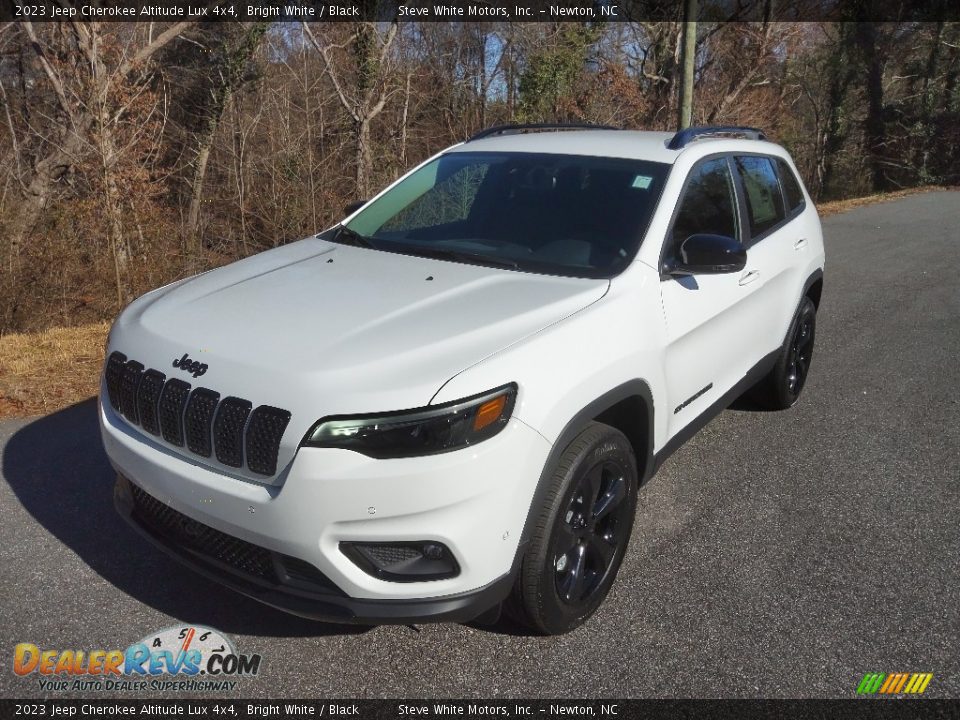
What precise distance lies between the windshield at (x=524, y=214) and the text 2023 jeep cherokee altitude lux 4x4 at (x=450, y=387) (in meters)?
0.01

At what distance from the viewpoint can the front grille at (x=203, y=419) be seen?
256cm

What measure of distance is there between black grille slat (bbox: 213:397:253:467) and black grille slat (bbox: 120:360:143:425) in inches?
19.9

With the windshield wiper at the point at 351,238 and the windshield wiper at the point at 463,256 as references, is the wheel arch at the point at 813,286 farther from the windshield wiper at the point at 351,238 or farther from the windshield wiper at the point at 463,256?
the windshield wiper at the point at 351,238

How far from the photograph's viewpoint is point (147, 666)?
9.57 feet

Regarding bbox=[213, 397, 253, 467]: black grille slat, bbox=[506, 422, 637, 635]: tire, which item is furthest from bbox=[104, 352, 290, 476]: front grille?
bbox=[506, 422, 637, 635]: tire

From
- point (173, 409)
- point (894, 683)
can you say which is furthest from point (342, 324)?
point (894, 683)

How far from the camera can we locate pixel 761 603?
3.31 m

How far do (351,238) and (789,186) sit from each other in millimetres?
2982

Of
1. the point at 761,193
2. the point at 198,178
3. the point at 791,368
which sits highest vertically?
the point at 761,193

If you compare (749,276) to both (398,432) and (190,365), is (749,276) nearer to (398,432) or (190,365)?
(398,432)

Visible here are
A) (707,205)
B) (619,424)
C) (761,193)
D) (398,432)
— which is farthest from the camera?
(761,193)

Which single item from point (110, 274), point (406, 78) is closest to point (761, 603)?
point (110, 274)

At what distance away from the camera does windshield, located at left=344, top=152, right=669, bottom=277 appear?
367 centimetres

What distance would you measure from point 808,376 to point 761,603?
3.38m
